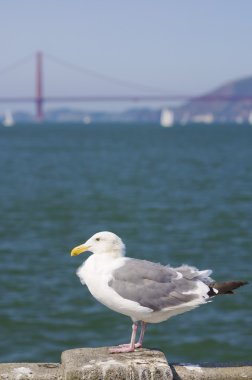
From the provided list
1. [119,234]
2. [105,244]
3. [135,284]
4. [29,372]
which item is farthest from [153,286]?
[119,234]

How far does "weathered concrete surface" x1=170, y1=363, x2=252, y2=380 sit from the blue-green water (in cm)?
Answer: 654

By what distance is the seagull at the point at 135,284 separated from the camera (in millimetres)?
3541

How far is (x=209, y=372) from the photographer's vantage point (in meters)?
3.44

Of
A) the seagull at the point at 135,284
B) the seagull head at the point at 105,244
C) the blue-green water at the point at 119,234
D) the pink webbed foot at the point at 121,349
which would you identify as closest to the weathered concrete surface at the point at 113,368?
the pink webbed foot at the point at 121,349

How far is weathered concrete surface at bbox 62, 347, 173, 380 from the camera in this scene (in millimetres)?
3162

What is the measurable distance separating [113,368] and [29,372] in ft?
1.22

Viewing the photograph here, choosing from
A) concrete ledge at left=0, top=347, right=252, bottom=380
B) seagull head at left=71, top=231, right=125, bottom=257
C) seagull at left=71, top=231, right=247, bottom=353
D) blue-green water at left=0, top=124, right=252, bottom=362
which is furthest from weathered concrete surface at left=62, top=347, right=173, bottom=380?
blue-green water at left=0, top=124, right=252, bottom=362

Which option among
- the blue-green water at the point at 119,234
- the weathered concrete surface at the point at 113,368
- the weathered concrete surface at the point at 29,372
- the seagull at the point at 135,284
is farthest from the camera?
the blue-green water at the point at 119,234

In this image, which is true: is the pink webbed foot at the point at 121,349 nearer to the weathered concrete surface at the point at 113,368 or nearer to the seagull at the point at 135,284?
the seagull at the point at 135,284

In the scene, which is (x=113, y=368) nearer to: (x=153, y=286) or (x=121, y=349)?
(x=121, y=349)

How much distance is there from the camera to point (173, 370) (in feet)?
11.3

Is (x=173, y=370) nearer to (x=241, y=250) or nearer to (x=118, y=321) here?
(x=118, y=321)

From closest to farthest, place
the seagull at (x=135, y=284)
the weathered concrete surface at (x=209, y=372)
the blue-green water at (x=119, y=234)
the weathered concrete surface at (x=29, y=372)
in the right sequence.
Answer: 1. the weathered concrete surface at (x=29, y=372)
2. the weathered concrete surface at (x=209, y=372)
3. the seagull at (x=135, y=284)
4. the blue-green water at (x=119, y=234)

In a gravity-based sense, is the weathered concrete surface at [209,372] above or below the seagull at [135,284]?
below
